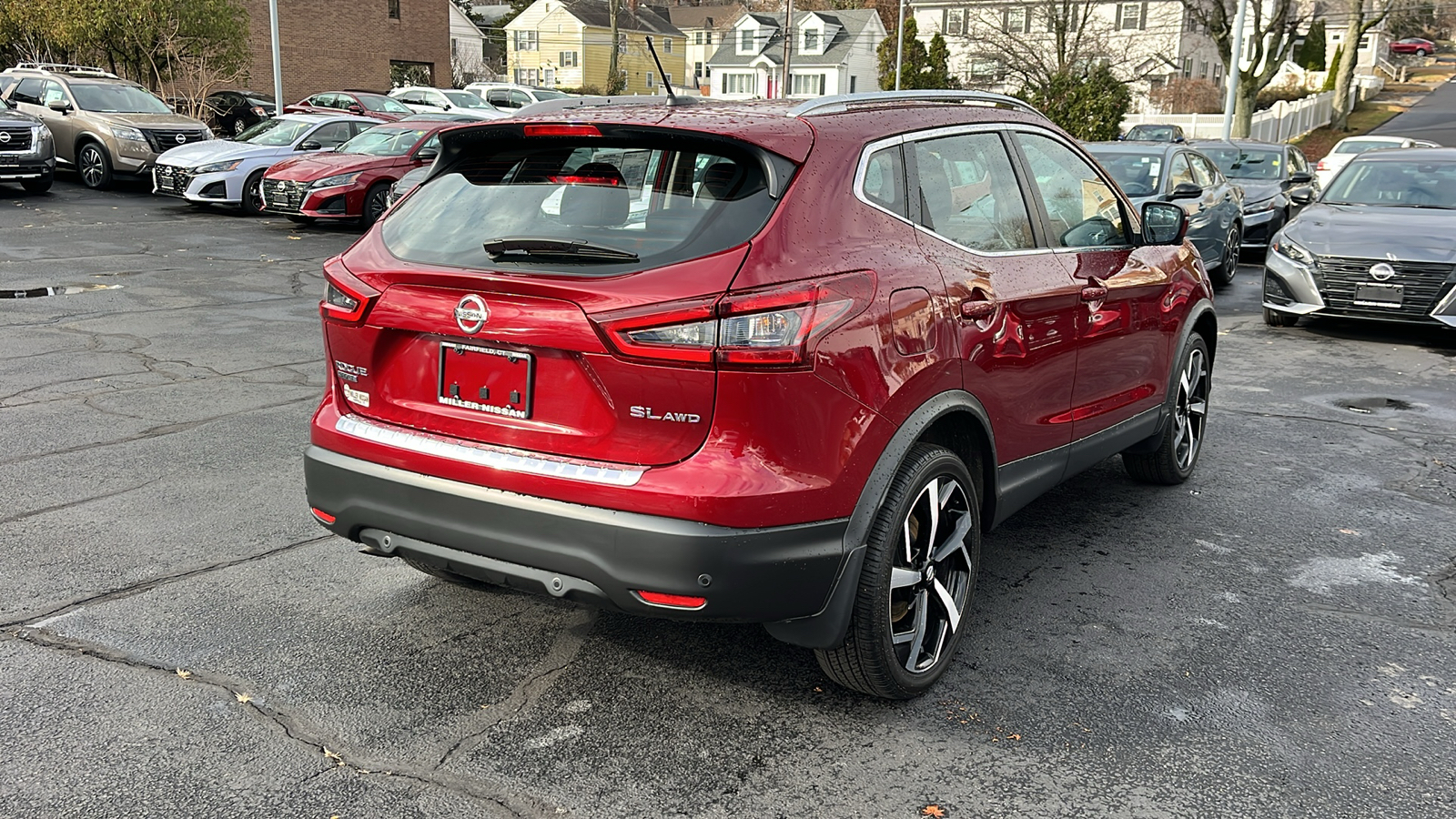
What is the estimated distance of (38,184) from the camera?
19531 millimetres

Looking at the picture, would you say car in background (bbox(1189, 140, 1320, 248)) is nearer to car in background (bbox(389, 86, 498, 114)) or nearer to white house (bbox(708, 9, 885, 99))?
car in background (bbox(389, 86, 498, 114))

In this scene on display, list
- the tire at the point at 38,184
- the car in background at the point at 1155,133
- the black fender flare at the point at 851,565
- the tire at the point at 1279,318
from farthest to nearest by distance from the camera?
1. the car in background at the point at 1155,133
2. the tire at the point at 38,184
3. the tire at the point at 1279,318
4. the black fender flare at the point at 851,565

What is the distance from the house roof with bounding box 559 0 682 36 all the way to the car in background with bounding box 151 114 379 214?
6836 centimetres

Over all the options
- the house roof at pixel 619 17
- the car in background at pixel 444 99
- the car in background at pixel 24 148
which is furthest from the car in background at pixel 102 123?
the house roof at pixel 619 17

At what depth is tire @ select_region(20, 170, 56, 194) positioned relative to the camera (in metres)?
19.4

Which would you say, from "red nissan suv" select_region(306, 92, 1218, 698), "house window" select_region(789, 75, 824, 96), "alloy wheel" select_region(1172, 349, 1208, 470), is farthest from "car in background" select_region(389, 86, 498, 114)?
"house window" select_region(789, 75, 824, 96)

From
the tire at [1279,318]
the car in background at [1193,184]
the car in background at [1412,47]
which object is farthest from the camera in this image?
the car in background at [1412,47]

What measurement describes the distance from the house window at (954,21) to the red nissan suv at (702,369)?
71039 mm

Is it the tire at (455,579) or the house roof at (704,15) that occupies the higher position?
the house roof at (704,15)

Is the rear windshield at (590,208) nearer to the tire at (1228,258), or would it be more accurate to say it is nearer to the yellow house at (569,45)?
the tire at (1228,258)

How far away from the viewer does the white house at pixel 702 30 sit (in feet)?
316

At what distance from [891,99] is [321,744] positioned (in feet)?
8.86

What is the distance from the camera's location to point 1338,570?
4875 mm

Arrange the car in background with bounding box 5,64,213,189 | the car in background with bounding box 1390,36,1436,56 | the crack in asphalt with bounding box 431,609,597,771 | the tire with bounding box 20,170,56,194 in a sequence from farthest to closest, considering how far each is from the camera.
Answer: the car in background with bounding box 1390,36,1436,56, the car in background with bounding box 5,64,213,189, the tire with bounding box 20,170,56,194, the crack in asphalt with bounding box 431,609,597,771
